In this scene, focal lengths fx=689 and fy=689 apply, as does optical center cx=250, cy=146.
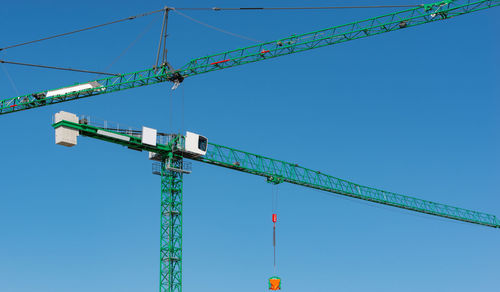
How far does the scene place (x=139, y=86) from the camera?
466 ft

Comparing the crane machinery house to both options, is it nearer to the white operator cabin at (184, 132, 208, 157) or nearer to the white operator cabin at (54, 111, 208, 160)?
the white operator cabin at (54, 111, 208, 160)

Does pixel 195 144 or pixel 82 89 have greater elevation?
pixel 82 89

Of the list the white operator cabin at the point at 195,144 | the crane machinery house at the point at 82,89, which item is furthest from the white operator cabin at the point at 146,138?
the crane machinery house at the point at 82,89

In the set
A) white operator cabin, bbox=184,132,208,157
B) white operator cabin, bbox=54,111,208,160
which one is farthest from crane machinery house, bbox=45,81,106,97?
white operator cabin, bbox=184,132,208,157

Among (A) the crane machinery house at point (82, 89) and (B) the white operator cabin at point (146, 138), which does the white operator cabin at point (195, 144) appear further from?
(A) the crane machinery house at point (82, 89)

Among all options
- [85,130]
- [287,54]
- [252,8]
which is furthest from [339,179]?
[85,130]

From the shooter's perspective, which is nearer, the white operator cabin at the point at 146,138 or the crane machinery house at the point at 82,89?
the white operator cabin at the point at 146,138

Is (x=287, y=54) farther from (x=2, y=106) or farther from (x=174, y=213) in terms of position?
(x=2, y=106)

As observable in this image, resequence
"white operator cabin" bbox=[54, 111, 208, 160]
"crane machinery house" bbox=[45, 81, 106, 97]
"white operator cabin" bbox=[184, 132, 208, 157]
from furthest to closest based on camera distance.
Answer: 1. "crane machinery house" bbox=[45, 81, 106, 97]
2. "white operator cabin" bbox=[184, 132, 208, 157]
3. "white operator cabin" bbox=[54, 111, 208, 160]

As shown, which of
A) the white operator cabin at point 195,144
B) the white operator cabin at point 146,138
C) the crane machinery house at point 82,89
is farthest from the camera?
the crane machinery house at point 82,89

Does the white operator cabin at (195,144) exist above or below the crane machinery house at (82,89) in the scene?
below

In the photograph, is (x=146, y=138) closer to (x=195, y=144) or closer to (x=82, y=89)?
(x=195, y=144)

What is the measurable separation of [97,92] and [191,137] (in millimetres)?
23818

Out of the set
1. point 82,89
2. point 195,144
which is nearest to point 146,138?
point 195,144
